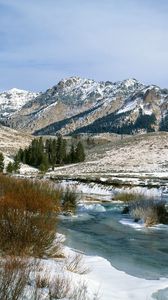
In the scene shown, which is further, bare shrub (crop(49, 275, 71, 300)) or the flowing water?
the flowing water

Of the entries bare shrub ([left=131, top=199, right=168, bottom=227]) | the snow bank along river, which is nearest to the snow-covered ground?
the snow bank along river

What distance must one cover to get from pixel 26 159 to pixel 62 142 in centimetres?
1879

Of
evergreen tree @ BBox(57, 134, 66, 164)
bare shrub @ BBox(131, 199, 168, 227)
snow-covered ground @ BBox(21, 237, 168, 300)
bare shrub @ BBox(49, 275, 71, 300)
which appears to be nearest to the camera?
bare shrub @ BBox(49, 275, 71, 300)

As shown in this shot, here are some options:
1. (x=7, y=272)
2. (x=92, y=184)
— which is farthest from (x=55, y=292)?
(x=92, y=184)

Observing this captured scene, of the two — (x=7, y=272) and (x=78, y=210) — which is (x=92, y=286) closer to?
(x=7, y=272)

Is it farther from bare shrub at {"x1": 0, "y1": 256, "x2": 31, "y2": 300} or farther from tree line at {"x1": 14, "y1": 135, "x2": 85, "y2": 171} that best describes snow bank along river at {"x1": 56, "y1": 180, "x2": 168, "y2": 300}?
tree line at {"x1": 14, "y1": 135, "x2": 85, "y2": 171}

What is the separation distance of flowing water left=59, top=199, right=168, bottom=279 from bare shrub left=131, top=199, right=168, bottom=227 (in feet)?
2.62

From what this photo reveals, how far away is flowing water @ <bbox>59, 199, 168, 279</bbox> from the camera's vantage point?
18953mm

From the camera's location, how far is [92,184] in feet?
220

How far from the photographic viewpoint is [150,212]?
3369cm

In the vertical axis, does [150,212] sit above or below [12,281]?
below

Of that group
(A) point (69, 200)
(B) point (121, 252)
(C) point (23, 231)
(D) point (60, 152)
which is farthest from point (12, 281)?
(D) point (60, 152)

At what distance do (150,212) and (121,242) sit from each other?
909 centimetres

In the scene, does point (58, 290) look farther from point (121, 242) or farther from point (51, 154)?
point (51, 154)
